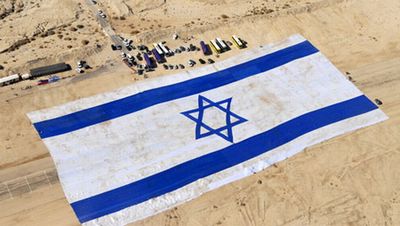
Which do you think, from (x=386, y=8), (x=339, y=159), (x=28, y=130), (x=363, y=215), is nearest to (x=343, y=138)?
(x=339, y=159)

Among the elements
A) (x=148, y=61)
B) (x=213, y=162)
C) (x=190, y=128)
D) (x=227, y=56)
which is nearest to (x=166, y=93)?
(x=148, y=61)

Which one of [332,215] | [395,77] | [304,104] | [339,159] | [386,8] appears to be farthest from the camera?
[386,8]

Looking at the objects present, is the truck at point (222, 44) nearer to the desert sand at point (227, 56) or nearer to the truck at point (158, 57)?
the desert sand at point (227, 56)

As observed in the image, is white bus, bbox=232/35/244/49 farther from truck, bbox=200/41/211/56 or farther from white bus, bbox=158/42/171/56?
white bus, bbox=158/42/171/56

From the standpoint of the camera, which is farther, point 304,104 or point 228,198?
point 304,104

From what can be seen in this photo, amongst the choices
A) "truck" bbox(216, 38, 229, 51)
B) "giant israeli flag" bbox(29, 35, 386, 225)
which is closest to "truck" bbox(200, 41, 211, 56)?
"truck" bbox(216, 38, 229, 51)

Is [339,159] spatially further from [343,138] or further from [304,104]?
[304,104]

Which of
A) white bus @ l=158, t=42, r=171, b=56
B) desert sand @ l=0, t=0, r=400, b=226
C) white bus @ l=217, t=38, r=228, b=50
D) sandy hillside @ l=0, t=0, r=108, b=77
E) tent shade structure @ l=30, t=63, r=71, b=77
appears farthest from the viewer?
white bus @ l=217, t=38, r=228, b=50
